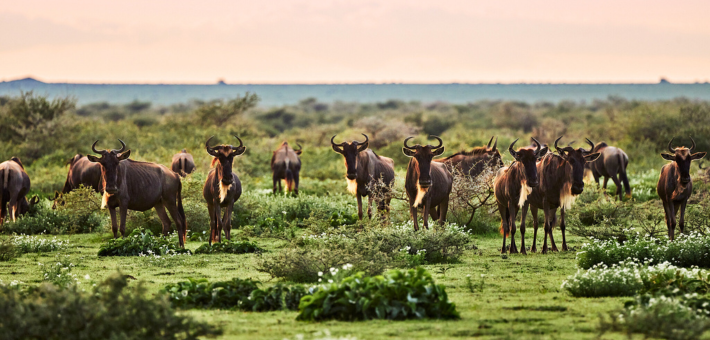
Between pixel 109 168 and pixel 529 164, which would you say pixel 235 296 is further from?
pixel 109 168

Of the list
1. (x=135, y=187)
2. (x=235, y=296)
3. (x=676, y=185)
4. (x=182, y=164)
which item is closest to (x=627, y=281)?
(x=235, y=296)

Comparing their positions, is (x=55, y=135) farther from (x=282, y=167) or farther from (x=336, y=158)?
(x=282, y=167)

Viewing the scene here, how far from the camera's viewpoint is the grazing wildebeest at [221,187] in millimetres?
14586

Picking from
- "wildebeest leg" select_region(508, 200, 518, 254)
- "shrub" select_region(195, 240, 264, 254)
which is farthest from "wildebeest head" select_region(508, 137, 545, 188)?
"shrub" select_region(195, 240, 264, 254)

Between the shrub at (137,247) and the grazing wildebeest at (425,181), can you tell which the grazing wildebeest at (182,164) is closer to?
the shrub at (137,247)

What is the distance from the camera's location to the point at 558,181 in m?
13.7

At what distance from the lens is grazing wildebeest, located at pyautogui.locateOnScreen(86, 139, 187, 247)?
1416cm

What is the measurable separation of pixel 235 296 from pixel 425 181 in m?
5.93

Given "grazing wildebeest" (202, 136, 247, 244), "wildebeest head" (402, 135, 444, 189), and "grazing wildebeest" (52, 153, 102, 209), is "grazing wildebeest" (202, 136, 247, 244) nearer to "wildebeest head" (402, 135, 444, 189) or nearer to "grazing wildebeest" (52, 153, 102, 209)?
"wildebeest head" (402, 135, 444, 189)

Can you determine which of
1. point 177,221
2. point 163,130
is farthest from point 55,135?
point 177,221

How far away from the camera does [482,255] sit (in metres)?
13.7

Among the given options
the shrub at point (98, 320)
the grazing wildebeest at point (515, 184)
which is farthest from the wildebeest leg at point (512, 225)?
the shrub at point (98, 320)

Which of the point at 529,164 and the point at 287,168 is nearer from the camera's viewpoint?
the point at 529,164

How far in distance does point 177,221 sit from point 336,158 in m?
22.4
